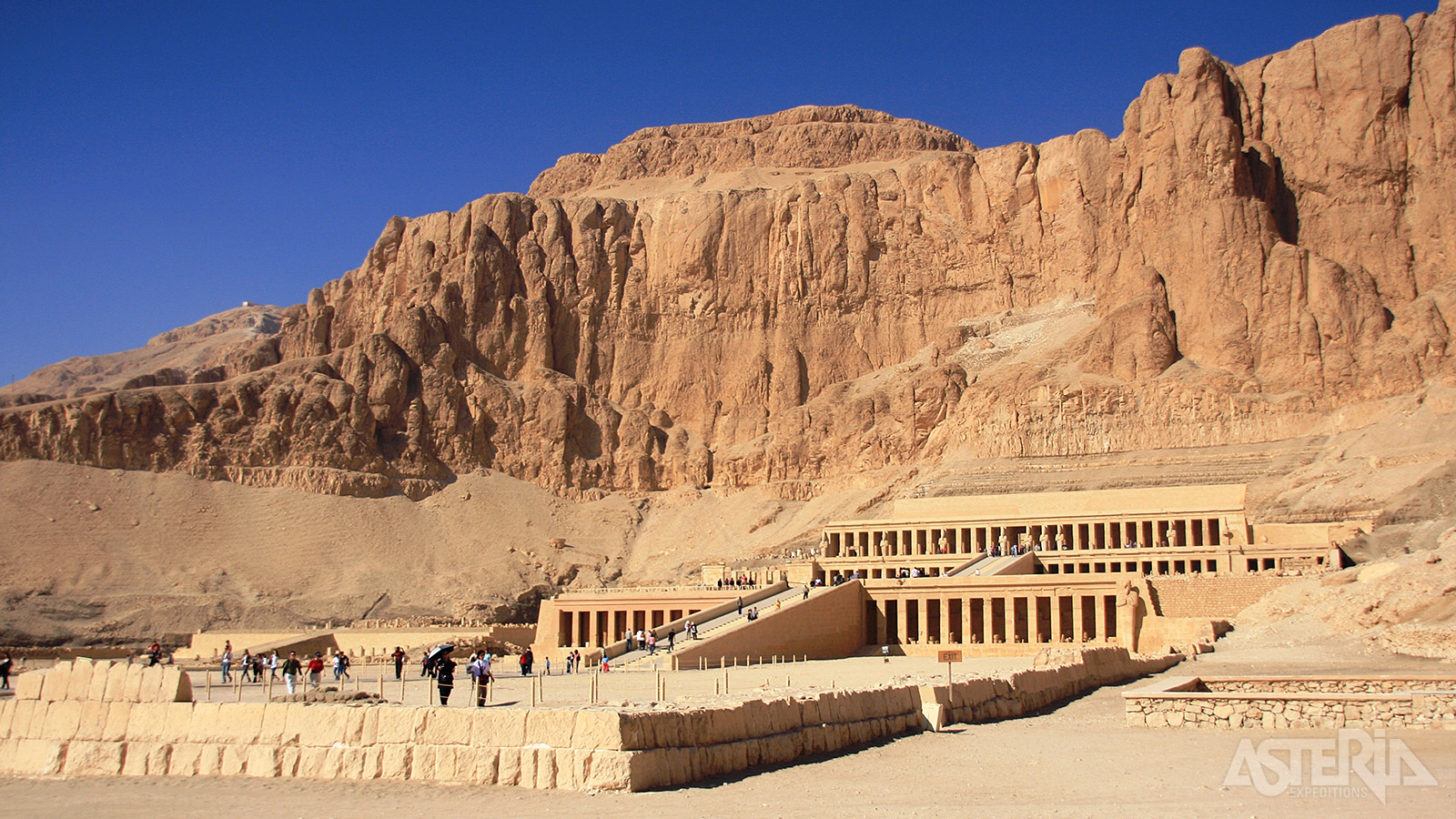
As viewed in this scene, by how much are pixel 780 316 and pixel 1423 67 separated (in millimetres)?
51468

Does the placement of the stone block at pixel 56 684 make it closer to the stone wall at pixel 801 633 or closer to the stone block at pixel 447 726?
the stone block at pixel 447 726

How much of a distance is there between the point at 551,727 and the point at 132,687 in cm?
934

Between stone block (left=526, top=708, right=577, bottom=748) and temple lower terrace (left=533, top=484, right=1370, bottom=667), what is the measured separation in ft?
77.4

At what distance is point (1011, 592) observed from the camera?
49.3 meters

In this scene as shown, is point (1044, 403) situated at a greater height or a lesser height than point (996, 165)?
lesser

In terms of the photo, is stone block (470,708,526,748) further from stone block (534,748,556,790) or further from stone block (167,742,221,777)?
stone block (167,742,221,777)

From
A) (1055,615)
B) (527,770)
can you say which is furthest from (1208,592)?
(527,770)

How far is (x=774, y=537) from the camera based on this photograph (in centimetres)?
8594

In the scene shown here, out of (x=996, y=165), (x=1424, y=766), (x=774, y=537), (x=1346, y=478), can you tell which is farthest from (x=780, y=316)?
(x=1424, y=766)

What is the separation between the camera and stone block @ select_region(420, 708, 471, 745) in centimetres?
1772

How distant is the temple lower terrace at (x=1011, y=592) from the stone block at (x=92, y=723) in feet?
69.4

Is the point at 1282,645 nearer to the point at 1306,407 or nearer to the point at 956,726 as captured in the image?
the point at 956,726

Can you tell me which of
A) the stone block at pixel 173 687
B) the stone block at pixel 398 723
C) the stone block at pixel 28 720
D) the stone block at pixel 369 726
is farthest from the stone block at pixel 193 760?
the stone block at pixel 28 720

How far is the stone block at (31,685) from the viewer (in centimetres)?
2312
